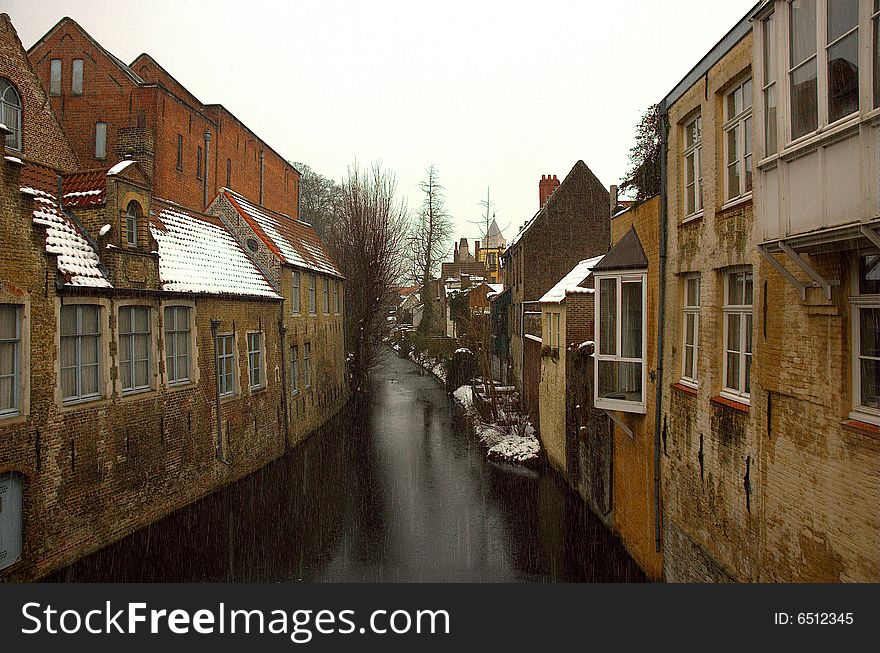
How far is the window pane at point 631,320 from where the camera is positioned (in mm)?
10211

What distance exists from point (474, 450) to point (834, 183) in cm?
1635

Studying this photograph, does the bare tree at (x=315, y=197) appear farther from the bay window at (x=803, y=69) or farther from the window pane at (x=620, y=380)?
the bay window at (x=803, y=69)

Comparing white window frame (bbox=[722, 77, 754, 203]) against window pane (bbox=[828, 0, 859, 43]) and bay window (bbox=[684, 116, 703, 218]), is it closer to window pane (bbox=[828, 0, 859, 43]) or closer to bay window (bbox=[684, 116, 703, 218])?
bay window (bbox=[684, 116, 703, 218])

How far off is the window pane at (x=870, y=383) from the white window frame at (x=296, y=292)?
17.5 metres

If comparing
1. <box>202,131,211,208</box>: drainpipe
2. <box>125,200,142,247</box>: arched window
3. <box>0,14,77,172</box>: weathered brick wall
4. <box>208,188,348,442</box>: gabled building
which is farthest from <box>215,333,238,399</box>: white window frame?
<box>202,131,211,208</box>: drainpipe

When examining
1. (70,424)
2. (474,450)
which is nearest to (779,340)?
(70,424)

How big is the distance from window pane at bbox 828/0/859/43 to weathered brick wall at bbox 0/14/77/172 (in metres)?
15.8

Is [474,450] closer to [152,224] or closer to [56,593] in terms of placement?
[152,224]

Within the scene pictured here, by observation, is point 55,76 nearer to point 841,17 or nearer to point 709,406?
point 709,406

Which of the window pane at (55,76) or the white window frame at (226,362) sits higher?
the window pane at (55,76)

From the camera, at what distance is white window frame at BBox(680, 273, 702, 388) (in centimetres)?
832

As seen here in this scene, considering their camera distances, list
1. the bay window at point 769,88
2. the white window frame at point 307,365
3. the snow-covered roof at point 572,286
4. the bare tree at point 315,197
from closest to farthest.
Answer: the bay window at point 769,88 < the snow-covered roof at point 572,286 < the white window frame at point 307,365 < the bare tree at point 315,197

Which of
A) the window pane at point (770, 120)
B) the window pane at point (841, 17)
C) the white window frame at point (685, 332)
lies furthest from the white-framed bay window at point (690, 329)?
the window pane at point (841, 17)

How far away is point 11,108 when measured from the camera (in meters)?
15.2
